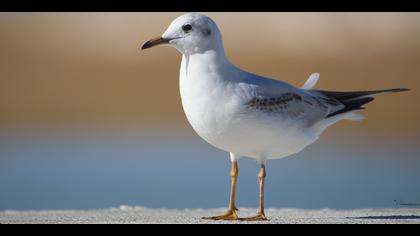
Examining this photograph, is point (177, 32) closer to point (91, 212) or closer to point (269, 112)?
point (269, 112)

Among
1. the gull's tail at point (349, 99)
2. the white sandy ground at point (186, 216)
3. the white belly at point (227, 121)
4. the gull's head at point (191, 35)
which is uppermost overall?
the gull's head at point (191, 35)

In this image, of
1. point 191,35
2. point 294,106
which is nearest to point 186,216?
point 294,106

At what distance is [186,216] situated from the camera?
8.33m

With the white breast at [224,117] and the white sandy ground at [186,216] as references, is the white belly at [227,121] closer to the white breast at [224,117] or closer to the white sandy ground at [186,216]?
the white breast at [224,117]

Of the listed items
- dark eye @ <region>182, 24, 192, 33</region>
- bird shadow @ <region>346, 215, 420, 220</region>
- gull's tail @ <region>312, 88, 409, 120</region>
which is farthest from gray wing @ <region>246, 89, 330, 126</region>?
bird shadow @ <region>346, 215, 420, 220</region>

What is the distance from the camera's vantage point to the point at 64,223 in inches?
298

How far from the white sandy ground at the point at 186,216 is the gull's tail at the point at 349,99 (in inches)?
39.7

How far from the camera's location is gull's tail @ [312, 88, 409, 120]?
8.39 metres

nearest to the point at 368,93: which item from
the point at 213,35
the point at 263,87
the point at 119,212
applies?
the point at 263,87

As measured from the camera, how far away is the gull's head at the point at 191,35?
7.62 meters

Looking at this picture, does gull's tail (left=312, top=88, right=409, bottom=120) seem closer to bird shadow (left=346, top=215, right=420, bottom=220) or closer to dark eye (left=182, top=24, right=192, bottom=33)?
bird shadow (left=346, top=215, right=420, bottom=220)

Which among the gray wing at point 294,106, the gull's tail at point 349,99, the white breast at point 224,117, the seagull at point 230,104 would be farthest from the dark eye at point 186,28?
the gull's tail at point 349,99

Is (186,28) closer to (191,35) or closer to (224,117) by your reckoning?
(191,35)

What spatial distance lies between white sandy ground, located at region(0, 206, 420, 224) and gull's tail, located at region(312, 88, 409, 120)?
1.01m
